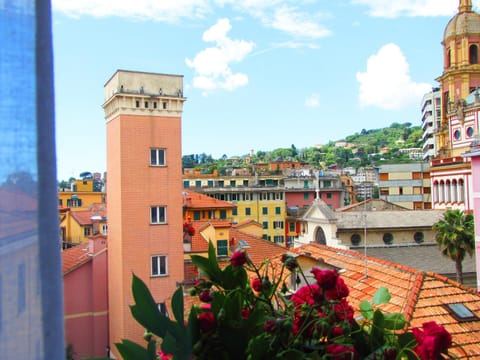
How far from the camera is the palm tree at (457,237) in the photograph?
16.8m

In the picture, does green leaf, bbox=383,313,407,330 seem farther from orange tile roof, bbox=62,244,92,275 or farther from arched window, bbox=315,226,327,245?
arched window, bbox=315,226,327,245

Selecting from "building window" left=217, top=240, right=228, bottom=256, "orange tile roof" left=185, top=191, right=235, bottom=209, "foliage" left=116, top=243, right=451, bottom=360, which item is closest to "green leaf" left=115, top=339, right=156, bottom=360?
"foliage" left=116, top=243, right=451, bottom=360

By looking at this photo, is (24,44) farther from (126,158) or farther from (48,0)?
(126,158)

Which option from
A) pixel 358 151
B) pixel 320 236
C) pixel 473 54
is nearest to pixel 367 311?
pixel 320 236

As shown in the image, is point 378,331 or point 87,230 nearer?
point 378,331

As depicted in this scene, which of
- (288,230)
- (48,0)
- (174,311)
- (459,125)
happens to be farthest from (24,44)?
(288,230)

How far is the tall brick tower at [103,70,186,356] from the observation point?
14797mm

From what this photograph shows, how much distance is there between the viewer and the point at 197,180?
148 feet

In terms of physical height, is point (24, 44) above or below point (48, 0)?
below

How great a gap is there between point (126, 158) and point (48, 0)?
13.9 meters

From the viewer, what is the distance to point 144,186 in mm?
15039

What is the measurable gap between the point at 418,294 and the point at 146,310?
6.83m

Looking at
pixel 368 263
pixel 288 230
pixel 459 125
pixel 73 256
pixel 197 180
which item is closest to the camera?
pixel 368 263

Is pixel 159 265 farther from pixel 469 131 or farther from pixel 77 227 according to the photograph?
pixel 469 131
